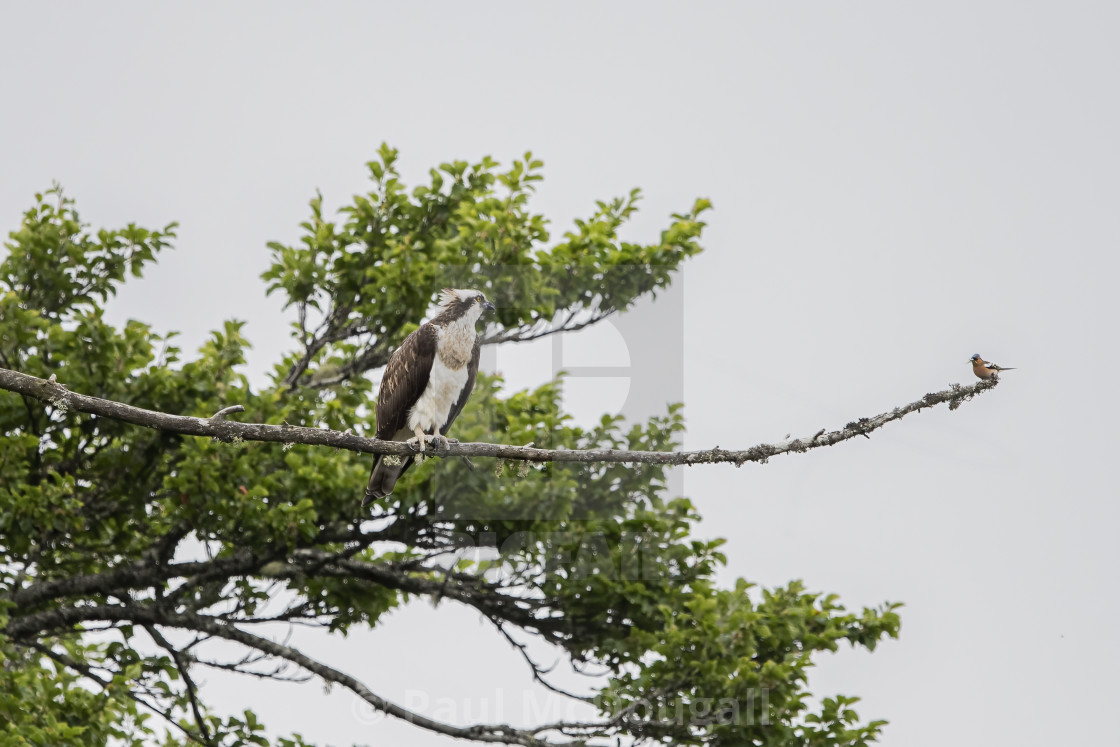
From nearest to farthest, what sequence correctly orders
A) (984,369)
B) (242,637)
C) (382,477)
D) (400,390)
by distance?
(984,369) < (400,390) < (382,477) < (242,637)

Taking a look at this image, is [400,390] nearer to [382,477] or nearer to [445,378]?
[445,378]

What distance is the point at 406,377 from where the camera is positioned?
29.3 feet

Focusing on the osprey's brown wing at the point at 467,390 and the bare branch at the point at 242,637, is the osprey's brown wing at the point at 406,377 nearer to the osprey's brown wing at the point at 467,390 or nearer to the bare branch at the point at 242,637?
the osprey's brown wing at the point at 467,390

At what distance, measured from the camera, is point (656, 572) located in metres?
11.3

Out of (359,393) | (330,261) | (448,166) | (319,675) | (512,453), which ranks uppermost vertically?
(448,166)

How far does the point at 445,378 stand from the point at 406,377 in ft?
1.01

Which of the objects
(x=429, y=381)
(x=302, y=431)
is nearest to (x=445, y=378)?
(x=429, y=381)

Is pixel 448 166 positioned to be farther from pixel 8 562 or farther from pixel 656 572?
pixel 8 562

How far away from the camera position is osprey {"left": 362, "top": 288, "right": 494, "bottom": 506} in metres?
8.88

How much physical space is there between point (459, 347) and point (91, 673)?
5885 mm

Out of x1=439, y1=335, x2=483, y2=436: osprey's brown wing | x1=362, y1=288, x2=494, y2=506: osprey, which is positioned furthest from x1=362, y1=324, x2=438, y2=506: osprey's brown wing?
x1=439, y1=335, x2=483, y2=436: osprey's brown wing

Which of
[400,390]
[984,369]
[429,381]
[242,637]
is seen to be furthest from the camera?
[242,637]

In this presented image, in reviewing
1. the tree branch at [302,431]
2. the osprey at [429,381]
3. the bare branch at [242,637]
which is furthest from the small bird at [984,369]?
the bare branch at [242,637]

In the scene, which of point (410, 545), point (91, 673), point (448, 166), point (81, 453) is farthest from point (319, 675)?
point (448, 166)
